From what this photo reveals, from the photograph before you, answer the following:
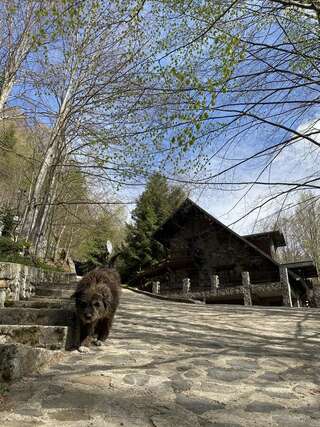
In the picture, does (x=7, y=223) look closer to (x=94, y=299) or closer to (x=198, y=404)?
(x=94, y=299)

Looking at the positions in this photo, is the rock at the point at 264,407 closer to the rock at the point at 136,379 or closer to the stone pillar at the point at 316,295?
the rock at the point at 136,379

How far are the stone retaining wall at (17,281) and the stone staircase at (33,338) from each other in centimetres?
62

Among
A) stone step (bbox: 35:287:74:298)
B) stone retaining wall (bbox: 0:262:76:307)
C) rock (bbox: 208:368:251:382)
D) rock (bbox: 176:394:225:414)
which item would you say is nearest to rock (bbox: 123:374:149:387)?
rock (bbox: 176:394:225:414)

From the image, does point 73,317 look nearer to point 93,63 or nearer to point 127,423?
point 127,423

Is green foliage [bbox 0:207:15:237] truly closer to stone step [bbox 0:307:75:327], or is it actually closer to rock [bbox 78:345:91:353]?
stone step [bbox 0:307:75:327]

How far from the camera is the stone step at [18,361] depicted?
2.78m

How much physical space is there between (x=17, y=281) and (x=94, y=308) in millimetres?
3182

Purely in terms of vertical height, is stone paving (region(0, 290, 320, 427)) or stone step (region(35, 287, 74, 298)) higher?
stone step (region(35, 287, 74, 298))

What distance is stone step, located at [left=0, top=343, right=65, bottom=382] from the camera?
2777mm

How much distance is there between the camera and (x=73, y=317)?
4.57m

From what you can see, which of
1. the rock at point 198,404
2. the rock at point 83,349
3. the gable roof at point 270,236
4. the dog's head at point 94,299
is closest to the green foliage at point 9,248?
the dog's head at point 94,299

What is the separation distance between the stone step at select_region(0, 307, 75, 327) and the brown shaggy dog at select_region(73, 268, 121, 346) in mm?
269

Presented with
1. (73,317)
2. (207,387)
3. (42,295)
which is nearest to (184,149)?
(73,317)

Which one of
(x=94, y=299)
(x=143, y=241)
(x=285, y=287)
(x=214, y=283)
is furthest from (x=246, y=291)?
(x=94, y=299)
